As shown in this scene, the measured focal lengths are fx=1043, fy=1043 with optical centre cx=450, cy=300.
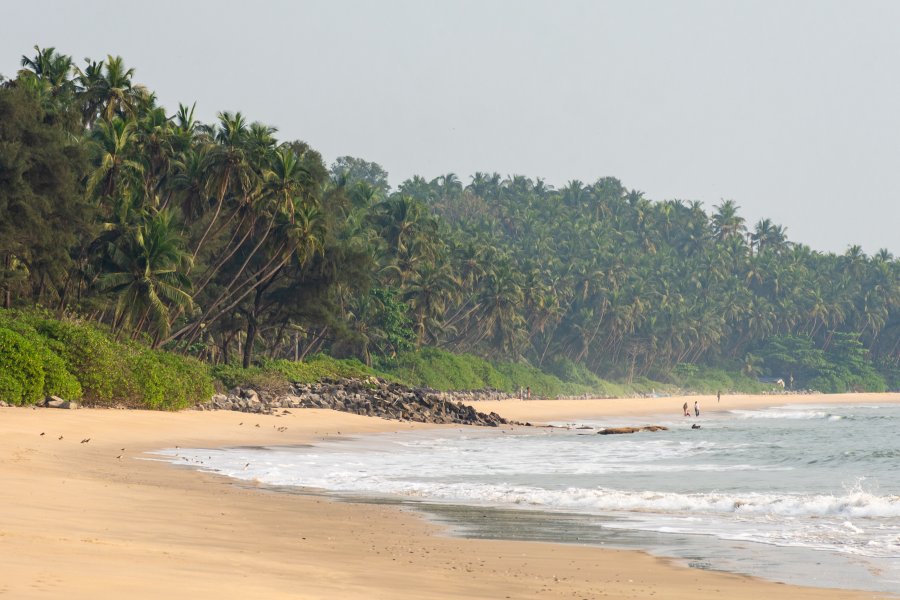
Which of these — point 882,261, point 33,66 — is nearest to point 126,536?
point 33,66

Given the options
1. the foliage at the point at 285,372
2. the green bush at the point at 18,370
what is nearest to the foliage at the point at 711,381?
the foliage at the point at 285,372

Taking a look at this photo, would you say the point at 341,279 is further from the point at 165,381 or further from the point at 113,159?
the point at 165,381

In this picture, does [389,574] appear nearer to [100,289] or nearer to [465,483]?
[465,483]

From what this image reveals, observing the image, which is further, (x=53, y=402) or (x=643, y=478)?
(x=53, y=402)

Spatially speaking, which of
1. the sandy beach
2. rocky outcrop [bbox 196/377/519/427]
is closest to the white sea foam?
the sandy beach

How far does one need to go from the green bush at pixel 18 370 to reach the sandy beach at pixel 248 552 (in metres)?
8.72

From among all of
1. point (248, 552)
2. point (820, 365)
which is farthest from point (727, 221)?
point (248, 552)

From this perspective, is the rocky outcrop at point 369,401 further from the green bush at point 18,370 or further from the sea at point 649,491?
the green bush at point 18,370

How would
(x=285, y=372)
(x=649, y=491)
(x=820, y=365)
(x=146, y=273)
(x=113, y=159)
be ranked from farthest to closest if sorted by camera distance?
1. (x=820, y=365)
2. (x=285, y=372)
3. (x=113, y=159)
4. (x=146, y=273)
5. (x=649, y=491)

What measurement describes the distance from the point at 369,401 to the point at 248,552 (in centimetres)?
4229

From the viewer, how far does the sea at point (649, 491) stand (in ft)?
44.7

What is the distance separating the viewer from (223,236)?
62719 millimetres

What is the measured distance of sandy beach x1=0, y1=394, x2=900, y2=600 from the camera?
855 cm

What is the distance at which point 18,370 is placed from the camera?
29.8 meters
